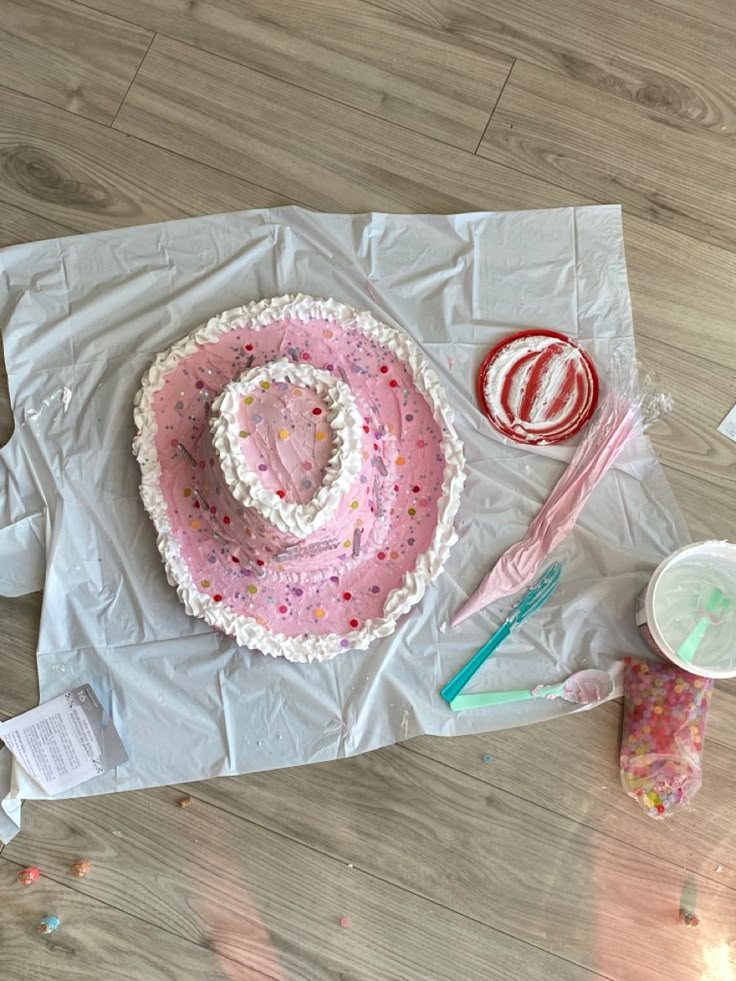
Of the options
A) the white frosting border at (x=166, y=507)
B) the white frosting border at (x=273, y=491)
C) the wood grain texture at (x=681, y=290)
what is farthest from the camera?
the wood grain texture at (x=681, y=290)

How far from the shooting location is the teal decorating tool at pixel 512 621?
1028 mm

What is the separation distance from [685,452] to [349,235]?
515mm

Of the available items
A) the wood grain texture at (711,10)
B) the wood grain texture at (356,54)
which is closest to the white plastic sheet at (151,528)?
the wood grain texture at (356,54)

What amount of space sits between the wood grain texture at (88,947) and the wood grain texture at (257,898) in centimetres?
1

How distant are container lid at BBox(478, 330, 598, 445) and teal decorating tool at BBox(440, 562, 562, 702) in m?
0.17

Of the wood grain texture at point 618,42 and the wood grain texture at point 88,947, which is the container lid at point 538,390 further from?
the wood grain texture at point 88,947

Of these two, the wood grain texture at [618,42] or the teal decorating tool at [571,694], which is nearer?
the teal decorating tool at [571,694]

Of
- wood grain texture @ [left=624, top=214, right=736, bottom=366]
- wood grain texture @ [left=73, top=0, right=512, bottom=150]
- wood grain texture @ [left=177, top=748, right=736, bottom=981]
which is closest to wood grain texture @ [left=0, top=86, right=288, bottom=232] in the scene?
wood grain texture @ [left=73, top=0, right=512, bottom=150]

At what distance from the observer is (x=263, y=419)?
0.91 m

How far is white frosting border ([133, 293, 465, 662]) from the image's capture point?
3.31 feet

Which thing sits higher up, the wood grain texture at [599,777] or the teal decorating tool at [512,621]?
the teal decorating tool at [512,621]

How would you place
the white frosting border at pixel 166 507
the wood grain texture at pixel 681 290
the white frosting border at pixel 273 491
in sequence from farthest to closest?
the wood grain texture at pixel 681 290 → the white frosting border at pixel 166 507 → the white frosting border at pixel 273 491

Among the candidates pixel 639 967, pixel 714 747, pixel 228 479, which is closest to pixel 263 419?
pixel 228 479

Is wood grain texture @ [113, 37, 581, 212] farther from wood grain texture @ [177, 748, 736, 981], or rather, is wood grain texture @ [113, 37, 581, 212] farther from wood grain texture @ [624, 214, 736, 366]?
wood grain texture @ [177, 748, 736, 981]
